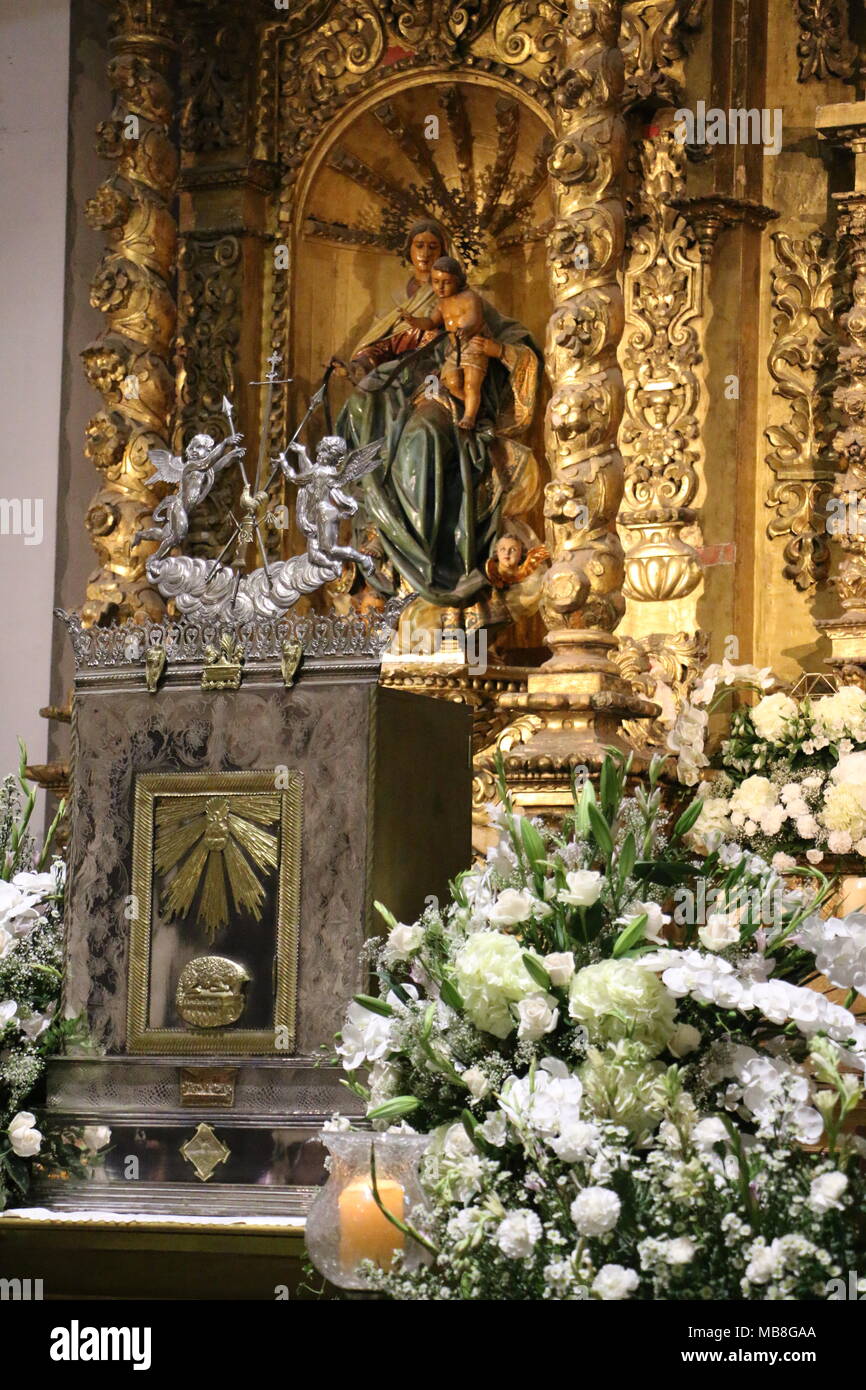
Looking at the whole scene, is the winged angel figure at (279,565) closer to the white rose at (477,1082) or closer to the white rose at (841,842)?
the white rose at (477,1082)

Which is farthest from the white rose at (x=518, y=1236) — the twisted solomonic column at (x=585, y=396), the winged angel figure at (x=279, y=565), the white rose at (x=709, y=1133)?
the twisted solomonic column at (x=585, y=396)

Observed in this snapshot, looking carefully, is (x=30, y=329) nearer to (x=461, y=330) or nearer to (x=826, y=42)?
(x=461, y=330)

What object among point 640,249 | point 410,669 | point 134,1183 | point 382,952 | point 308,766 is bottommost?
point 134,1183

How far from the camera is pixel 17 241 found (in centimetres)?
862

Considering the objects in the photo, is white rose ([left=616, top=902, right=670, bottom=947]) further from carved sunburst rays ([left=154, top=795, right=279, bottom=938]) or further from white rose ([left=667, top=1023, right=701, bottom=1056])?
carved sunburst rays ([left=154, top=795, right=279, bottom=938])

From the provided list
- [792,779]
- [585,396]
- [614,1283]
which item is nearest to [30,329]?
[585,396]

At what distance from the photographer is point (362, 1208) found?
2826 millimetres

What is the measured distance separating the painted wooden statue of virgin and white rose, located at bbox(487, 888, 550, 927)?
4396mm

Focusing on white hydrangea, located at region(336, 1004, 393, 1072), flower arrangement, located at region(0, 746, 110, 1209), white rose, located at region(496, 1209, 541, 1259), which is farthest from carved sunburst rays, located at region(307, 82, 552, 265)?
white rose, located at region(496, 1209, 541, 1259)

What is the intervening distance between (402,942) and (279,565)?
1131 millimetres

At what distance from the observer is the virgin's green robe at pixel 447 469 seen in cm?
758

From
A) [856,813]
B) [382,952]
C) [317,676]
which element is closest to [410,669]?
[856,813]
